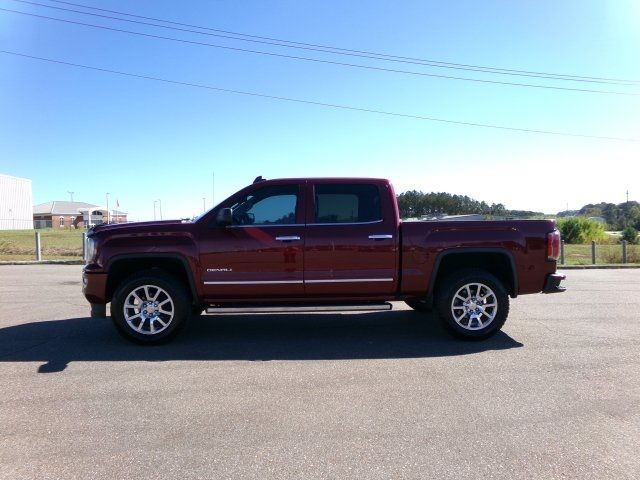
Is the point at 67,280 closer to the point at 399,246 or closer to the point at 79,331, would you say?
the point at 79,331

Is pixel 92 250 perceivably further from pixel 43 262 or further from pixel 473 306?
pixel 43 262

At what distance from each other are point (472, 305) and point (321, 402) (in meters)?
2.71

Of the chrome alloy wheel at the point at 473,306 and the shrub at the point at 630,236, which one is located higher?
the shrub at the point at 630,236

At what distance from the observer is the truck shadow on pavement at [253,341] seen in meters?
5.49

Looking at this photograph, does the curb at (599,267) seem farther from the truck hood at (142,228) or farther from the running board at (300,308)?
the truck hood at (142,228)

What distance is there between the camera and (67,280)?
12.4m

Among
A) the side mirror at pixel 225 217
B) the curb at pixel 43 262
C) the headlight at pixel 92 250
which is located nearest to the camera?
the side mirror at pixel 225 217

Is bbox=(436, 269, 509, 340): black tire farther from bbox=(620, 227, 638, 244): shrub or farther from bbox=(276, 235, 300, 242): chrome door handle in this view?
bbox=(620, 227, 638, 244): shrub

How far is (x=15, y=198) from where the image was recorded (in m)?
108

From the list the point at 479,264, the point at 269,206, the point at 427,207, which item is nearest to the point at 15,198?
the point at 427,207

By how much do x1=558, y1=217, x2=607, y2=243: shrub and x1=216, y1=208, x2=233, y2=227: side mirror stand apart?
109 feet

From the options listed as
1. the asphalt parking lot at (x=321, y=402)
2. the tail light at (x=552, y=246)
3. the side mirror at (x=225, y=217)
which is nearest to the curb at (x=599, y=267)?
the asphalt parking lot at (x=321, y=402)

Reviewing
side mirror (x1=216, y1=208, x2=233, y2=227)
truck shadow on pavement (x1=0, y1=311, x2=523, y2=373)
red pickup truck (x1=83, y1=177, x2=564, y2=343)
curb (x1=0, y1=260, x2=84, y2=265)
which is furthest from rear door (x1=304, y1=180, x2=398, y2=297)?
curb (x1=0, y1=260, x2=84, y2=265)

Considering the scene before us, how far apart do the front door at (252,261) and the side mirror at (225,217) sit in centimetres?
10
